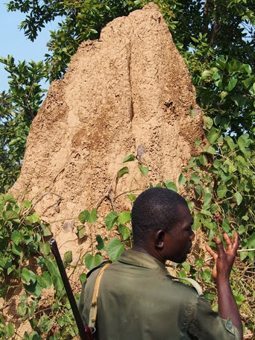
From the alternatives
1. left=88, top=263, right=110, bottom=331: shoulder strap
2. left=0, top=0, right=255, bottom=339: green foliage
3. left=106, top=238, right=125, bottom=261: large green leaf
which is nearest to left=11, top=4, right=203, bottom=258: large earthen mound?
left=0, top=0, right=255, bottom=339: green foliage

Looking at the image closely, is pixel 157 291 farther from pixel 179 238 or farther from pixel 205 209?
pixel 205 209

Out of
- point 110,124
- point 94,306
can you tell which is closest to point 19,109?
point 110,124

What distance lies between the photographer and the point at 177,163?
526cm

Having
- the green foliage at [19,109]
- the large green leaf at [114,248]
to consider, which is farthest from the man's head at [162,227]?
the green foliage at [19,109]

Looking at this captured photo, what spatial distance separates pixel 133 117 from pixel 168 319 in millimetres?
3169

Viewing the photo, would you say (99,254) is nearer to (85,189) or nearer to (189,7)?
(85,189)

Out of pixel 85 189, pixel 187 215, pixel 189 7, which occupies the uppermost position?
pixel 189 7

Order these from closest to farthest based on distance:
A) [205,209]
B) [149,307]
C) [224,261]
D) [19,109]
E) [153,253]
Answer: [149,307] → [153,253] → [224,261] → [205,209] → [19,109]

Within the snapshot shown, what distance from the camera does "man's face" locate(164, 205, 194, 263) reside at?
248 cm

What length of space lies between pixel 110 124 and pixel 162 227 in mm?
2891

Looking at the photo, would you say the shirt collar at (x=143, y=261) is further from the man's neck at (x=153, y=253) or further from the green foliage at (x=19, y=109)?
the green foliage at (x=19, y=109)

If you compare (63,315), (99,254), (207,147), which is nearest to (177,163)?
(207,147)

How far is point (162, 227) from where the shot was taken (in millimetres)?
2465

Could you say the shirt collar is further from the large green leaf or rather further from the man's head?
the large green leaf
